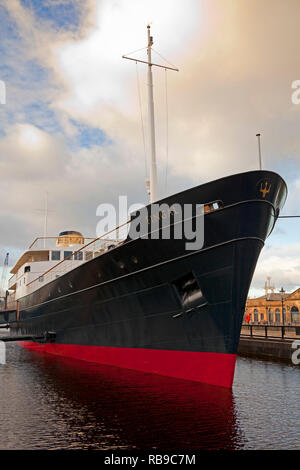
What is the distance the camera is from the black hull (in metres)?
10.4

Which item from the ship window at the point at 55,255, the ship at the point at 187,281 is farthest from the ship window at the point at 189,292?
the ship window at the point at 55,255

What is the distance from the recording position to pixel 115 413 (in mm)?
8508

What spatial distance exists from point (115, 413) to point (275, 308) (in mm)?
59127

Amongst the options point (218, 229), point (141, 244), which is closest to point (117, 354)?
point (141, 244)

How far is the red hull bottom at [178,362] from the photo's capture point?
34.7 ft

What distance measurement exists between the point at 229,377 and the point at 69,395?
4.51m

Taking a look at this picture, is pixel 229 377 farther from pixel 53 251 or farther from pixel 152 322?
pixel 53 251

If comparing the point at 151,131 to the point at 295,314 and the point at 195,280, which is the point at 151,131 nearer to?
the point at 195,280

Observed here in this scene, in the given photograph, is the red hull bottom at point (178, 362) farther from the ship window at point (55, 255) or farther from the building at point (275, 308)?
the building at point (275, 308)

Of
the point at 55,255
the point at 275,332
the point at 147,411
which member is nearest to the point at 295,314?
the point at 275,332

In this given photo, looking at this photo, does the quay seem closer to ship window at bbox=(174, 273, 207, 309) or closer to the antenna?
ship window at bbox=(174, 273, 207, 309)

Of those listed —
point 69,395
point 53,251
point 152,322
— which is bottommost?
point 69,395

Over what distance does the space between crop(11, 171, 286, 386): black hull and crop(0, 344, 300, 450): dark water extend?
114 centimetres

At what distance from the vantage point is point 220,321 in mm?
10539
